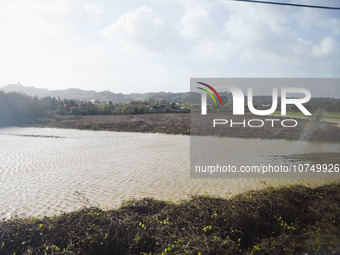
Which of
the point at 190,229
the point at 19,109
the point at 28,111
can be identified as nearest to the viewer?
the point at 190,229

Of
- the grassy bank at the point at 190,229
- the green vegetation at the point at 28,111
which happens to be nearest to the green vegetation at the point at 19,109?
the green vegetation at the point at 28,111

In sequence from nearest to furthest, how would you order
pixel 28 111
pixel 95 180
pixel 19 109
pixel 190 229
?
pixel 190 229 → pixel 95 180 → pixel 19 109 → pixel 28 111

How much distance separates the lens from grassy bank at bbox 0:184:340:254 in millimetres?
3199

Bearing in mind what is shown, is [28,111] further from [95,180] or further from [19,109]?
[95,180]

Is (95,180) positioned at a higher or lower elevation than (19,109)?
lower

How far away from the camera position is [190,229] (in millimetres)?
3508

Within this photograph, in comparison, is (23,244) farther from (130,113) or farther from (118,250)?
(130,113)

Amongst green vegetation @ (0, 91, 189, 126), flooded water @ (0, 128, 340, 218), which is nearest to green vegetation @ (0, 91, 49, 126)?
green vegetation @ (0, 91, 189, 126)

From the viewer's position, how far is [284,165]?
8258 millimetres

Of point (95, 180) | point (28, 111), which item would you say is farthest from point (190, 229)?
point (28, 111)

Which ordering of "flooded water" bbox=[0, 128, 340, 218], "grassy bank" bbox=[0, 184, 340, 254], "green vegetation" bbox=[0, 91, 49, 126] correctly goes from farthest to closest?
"green vegetation" bbox=[0, 91, 49, 126]
"flooded water" bbox=[0, 128, 340, 218]
"grassy bank" bbox=[0, 184, 340, 254]

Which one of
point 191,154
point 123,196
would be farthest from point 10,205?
point 191,154

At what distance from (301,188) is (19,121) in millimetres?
28110

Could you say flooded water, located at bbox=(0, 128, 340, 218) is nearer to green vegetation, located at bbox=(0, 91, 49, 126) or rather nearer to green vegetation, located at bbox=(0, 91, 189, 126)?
green vegetation, located at bbox=(0, 91, 189, 126)
